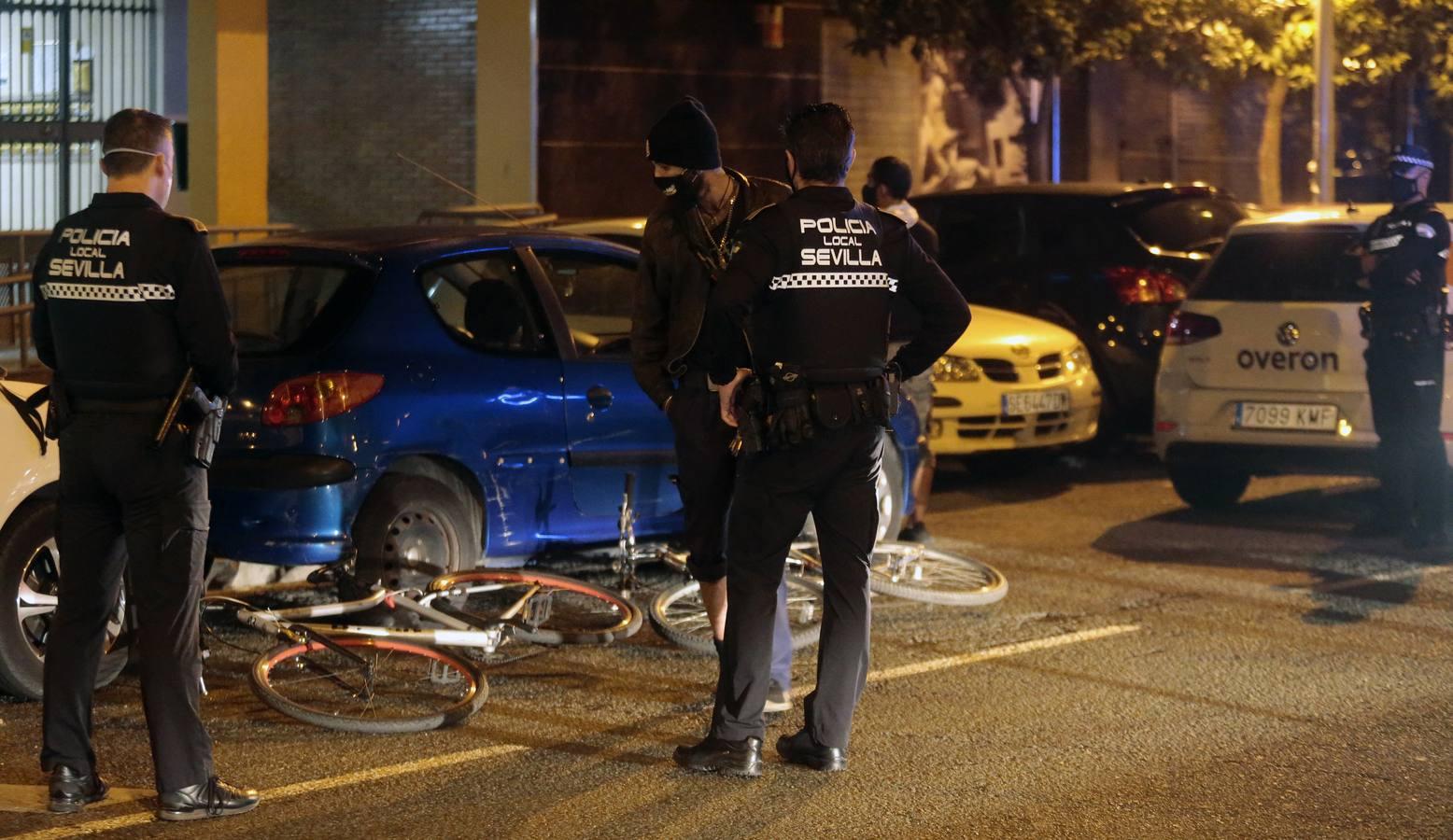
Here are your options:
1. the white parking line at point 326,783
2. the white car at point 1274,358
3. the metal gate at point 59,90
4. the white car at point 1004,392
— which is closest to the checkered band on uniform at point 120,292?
the white parking line at point 326,783

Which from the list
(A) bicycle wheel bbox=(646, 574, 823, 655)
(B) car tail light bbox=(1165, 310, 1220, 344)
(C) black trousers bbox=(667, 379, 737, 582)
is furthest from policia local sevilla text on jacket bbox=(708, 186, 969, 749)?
(B) car tail light bbox=(1165, 310, 1220, 344)

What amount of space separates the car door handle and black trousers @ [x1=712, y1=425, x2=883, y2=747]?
2.09 m

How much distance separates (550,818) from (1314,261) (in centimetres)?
618

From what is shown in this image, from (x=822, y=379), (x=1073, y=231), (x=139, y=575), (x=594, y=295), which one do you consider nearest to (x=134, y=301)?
(x=139, y=575)

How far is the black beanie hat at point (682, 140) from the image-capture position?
562cm

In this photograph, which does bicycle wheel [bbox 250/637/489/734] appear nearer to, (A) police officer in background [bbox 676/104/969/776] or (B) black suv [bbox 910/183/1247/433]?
(A) police officer in background [bbox 676/104/969/776]

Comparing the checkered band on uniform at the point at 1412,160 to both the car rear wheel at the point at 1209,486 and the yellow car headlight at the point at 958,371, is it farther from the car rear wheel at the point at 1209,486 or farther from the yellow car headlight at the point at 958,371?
the yellow car headlight at the point at 958,371

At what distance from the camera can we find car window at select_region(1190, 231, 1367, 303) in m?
9.71

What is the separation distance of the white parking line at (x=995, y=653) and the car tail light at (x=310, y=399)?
6.10 feet

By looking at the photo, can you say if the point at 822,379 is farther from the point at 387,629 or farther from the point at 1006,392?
the point at 1006,392

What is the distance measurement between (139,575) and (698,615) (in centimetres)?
263

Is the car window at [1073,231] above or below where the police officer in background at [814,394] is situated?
above

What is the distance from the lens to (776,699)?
597cm

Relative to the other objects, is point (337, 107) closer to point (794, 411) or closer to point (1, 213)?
point (1, 213)
